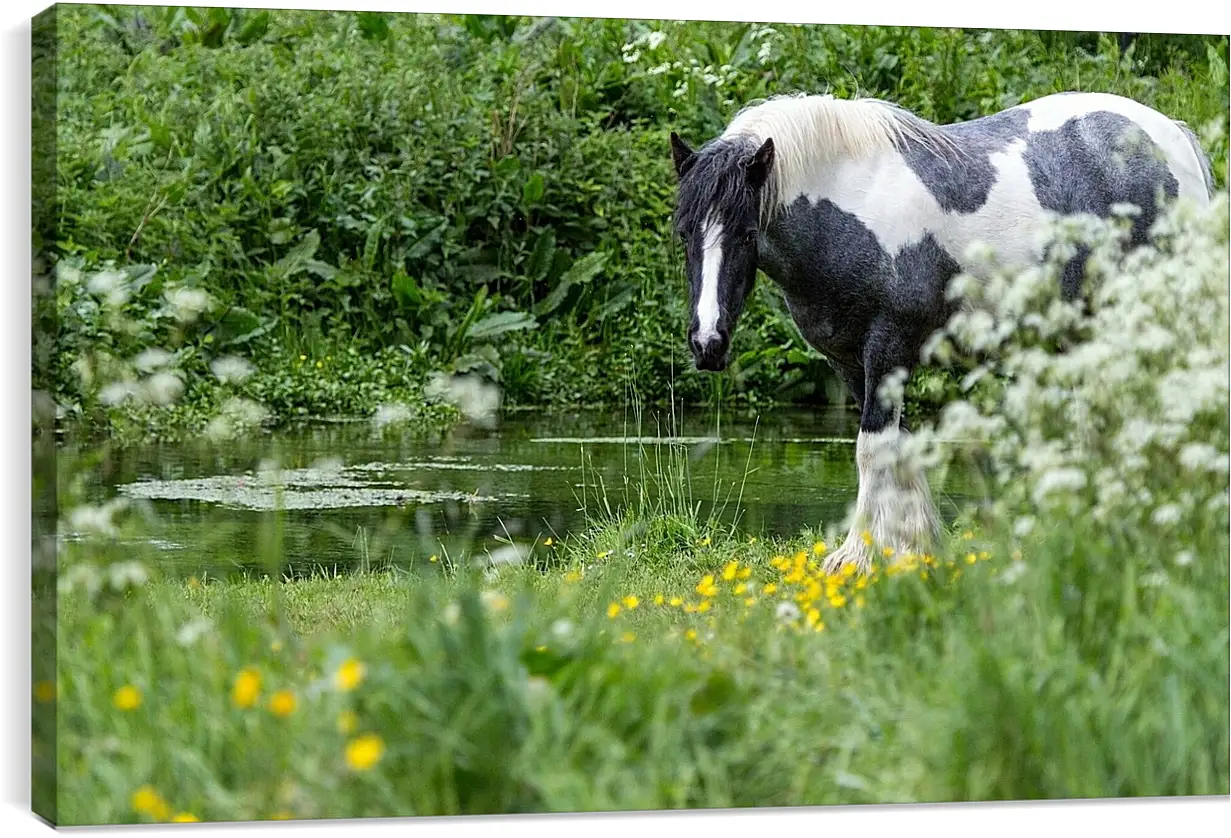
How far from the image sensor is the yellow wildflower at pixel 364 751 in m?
2.81

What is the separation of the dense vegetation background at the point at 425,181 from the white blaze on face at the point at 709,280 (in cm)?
49

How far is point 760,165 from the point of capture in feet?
12.6

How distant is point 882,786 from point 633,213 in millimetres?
2217

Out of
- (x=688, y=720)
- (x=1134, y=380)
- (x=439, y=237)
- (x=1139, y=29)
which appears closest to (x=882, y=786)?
(x=688, y=720)

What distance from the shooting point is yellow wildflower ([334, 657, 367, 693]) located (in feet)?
9.35

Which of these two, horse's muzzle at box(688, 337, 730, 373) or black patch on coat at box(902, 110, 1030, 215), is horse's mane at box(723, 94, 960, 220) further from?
horse's muzzle at box(688, 337, 730, 373)

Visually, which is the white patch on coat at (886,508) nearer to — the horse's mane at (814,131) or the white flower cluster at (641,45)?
the horse's mane at (814,131)

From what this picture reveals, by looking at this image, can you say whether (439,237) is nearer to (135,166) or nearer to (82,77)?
(135,166)

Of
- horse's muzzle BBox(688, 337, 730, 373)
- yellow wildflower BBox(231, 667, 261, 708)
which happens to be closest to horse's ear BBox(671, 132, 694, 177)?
horse's muzzle BBox(688, 337, 730, 373)

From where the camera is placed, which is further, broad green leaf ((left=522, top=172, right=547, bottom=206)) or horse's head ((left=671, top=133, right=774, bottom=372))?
broad green leaf ((left=522, top=172, right=547, bottom=206))

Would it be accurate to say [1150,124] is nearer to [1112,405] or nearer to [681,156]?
[1112,405]

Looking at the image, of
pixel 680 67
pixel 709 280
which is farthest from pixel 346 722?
pixel 680 67

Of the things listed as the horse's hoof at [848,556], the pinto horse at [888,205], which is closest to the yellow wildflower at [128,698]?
the pinto horse at [888,205]

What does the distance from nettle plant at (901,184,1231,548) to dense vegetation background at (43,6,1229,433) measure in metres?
0.58
